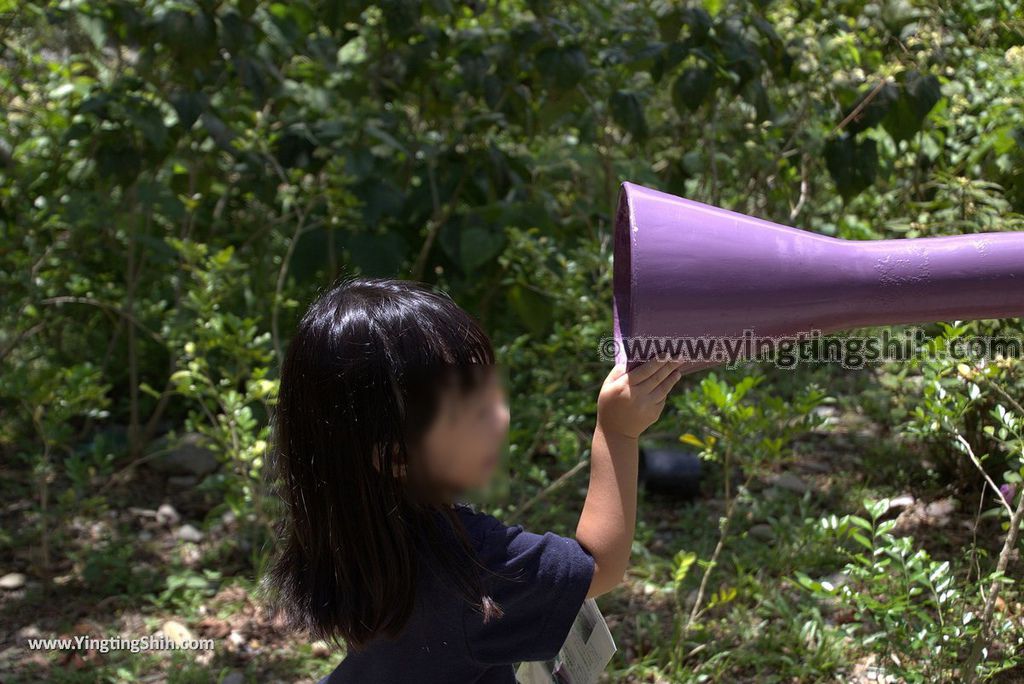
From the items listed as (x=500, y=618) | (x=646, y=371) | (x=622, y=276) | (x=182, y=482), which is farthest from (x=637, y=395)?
(x=182, y=482)

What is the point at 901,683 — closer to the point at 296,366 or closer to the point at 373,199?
the point at 296,366

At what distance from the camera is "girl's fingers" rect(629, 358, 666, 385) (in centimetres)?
127

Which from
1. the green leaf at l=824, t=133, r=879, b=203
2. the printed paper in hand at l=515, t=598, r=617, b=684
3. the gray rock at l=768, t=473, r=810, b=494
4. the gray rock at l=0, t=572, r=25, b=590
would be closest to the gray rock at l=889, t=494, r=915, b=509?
the gray rock at l=768, t=473, r=810, b=494

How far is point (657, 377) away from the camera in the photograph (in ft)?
4.21

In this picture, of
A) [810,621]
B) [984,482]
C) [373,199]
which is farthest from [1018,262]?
[373,199]

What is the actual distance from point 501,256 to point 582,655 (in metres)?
1.88

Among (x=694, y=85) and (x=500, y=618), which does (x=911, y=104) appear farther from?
(x=500, y=618)

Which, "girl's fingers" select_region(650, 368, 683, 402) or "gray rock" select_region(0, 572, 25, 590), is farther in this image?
"gray rock" select_region(0, 572, 25, 590)

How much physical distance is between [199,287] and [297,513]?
146cm

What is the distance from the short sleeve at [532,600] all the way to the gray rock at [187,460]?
2367mm

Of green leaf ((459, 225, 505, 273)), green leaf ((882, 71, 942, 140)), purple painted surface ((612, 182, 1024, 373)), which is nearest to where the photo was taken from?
purple painted surface ((612, 182, 1024, 373))

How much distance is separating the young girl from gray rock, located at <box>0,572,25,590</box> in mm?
1794

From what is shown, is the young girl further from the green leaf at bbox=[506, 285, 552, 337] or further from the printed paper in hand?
the green leaf at bbox=[506, 285, 552, 337]

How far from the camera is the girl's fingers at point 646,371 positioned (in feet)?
4.18
